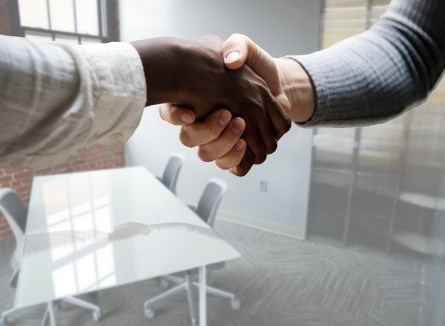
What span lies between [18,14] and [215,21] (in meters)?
1.57

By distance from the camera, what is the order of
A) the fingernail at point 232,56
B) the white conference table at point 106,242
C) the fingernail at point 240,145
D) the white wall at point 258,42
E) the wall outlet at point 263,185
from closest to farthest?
1. the fingernail at point 232,56
2. the fingernail at point 240,145
3. the white conference table at point 106,242
4. the white wall at point 258,42
5. the wall outlet at point 263,185

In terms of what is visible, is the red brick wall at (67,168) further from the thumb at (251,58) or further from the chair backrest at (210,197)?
the thumb at (251,58)

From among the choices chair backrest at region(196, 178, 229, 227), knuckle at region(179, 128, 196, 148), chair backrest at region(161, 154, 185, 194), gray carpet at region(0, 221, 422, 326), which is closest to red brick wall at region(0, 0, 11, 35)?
chair backrest at region(161, 154, 185, 194)

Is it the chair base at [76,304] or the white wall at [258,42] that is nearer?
the chair base at [76,304]

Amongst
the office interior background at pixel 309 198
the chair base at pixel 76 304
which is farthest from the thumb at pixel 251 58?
A: the chair base at pixel 76 304

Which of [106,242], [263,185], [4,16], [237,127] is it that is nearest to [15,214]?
[106,242]

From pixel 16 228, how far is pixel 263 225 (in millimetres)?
2110

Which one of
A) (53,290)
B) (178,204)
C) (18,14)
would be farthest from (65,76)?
(18,14)

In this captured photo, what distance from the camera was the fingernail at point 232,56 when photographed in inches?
27.8

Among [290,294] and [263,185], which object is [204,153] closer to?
[290,294]

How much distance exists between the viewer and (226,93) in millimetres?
726

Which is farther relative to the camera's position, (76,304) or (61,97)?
(76,304)

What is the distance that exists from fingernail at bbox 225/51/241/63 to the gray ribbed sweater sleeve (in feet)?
0.79

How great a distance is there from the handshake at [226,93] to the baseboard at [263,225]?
2374mm
